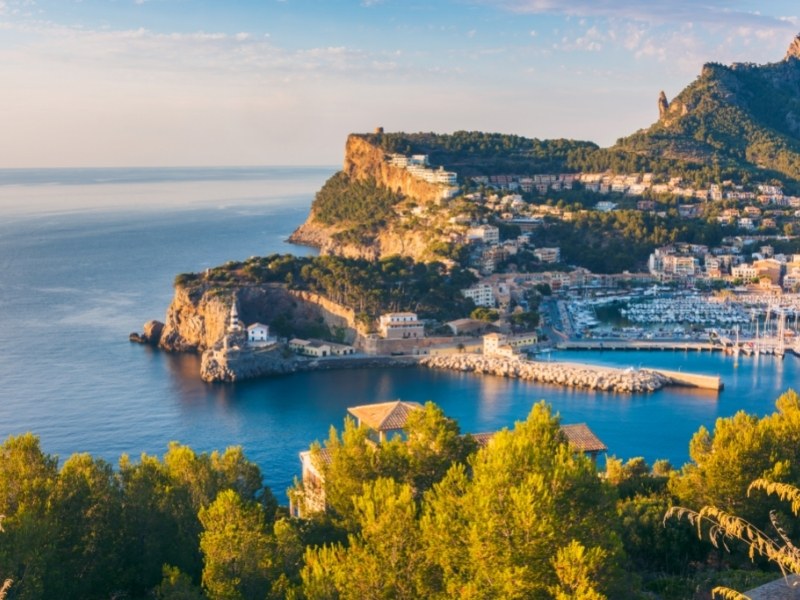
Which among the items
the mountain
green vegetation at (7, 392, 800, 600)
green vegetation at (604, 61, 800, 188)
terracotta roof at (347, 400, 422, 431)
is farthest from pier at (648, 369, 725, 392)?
the mountain

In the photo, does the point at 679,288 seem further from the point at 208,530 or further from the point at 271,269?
the point at 208,530

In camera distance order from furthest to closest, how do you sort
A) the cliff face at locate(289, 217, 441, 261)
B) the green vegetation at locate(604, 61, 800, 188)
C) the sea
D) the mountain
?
Result: 1. the mountain
2. the green vegetation at locate(604, 61, 800, 188)
3. the cliff face at locate(289, 217, 441, 261)
4. the sea

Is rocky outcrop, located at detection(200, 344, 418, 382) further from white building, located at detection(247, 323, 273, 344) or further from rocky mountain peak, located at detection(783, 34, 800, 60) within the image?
rocky mountain peak, located at detection(783, 34, 800, 60)

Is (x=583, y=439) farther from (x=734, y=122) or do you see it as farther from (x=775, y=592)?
(x=734, y=122)

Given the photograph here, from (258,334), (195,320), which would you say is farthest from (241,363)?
(195,320)

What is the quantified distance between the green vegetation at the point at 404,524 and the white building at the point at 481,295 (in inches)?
1042

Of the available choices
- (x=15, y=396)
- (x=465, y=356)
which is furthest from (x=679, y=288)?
(x=15, y=396)

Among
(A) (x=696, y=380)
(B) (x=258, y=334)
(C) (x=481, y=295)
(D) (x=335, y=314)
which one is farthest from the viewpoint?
(C) (x=481, y=295)

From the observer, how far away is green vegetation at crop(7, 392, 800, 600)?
27.6 ft

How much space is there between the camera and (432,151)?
74.1 metres

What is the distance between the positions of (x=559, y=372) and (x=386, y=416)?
48.6 feet

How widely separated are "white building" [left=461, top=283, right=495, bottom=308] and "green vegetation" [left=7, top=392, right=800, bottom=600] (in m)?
26.5

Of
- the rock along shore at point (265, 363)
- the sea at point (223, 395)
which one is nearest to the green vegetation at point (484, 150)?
the sea at point (223, 395)

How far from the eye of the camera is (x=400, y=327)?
119ft
